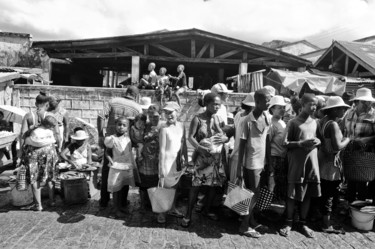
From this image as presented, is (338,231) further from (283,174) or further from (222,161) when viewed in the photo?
(222,161)

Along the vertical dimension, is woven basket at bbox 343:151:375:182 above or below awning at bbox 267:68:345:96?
below

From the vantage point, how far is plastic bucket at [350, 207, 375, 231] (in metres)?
3.85

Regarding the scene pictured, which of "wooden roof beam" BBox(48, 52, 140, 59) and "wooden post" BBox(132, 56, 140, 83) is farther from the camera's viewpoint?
"wooden roof beam" BBox(48, 52, 140, 59)

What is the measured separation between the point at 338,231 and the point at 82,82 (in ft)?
56.3

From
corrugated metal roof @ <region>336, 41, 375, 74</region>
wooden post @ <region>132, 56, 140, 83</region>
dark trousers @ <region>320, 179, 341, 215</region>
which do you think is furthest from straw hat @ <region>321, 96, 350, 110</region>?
corrugated metal roof @ <region>336, 41, 375, 74</region>

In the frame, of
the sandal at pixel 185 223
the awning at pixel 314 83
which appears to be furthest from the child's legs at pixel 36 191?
the awning at pixel 314 83

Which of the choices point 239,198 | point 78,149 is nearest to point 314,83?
point 239,198

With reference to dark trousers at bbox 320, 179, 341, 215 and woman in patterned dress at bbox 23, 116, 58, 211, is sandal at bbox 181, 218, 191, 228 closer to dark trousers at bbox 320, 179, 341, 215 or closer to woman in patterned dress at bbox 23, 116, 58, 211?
dark trousers at bbox 320, 179, 341, 215

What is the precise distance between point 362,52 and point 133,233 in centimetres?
1476

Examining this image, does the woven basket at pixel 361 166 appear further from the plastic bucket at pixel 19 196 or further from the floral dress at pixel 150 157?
the plastic bucket at pixel 19 196

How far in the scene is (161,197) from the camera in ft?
12.3

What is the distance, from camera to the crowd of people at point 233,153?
353cm

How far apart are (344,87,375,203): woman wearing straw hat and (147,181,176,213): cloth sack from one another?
9.83 ft

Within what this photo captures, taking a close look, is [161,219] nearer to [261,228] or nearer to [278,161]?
[261,228]
